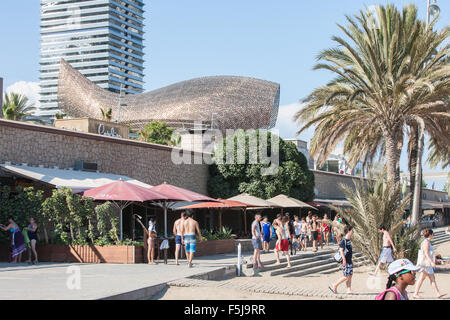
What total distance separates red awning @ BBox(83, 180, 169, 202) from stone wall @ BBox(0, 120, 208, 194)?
11.7 ft

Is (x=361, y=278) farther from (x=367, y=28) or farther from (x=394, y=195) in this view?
(x=367, y=28)

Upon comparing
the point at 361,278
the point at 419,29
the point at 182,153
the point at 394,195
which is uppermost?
the point at 419,29

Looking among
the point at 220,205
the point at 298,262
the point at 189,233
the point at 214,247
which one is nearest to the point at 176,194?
the point at 214,247

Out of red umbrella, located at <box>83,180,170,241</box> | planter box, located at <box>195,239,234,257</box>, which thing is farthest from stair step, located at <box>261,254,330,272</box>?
red umbrella, located at <box>83,180,170,241</box>

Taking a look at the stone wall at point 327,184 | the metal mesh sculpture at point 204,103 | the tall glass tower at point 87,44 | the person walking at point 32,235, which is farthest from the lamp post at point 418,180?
the tall glass tower at point 87,44

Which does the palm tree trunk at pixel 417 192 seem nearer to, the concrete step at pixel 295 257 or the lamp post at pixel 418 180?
the lamp post at pixel 418 180

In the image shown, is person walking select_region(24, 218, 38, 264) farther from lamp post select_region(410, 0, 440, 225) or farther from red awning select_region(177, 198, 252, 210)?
lamp post select_region(410, 0, 440, 225)

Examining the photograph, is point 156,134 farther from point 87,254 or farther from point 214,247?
point 87,254

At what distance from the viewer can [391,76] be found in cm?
1775

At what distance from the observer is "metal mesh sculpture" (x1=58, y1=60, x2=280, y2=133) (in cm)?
7344

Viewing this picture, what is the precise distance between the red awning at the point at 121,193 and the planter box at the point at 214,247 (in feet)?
8.25
